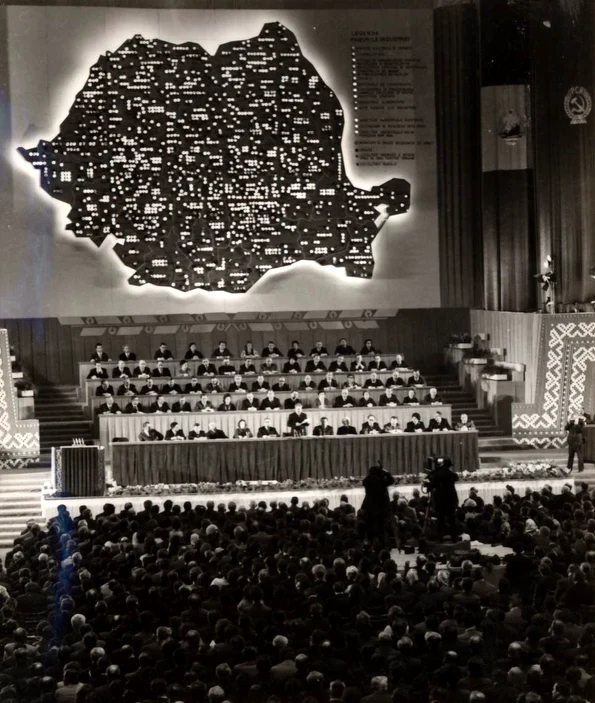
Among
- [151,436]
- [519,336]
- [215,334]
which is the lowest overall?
[151,436]

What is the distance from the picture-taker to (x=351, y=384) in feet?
62.8

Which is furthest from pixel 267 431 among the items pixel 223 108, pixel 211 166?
pixel 223 108

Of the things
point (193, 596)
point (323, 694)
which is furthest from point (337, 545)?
point (323, 694)

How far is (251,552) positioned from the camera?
1112cm

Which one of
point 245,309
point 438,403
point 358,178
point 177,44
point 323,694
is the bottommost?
point 323,694

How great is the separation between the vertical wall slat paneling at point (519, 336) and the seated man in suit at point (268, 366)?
13.0 feet

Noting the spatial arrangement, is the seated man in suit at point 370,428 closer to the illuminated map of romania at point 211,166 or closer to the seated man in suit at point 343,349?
the seated man in suit at point 343,349

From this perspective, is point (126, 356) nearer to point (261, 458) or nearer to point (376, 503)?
point (261, 458)

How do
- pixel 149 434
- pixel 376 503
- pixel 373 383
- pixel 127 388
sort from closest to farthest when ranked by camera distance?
pixel 376 503 → pixel 149 434 → pixel 127 388 → pixel 373 383

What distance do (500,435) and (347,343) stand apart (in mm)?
3563

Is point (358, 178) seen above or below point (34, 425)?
above

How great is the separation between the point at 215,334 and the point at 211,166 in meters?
2.99

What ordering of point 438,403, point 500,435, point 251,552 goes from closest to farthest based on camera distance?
point 251,552
point 438,403
point 500,435

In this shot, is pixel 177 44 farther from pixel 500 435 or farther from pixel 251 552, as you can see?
pixel 251 552
